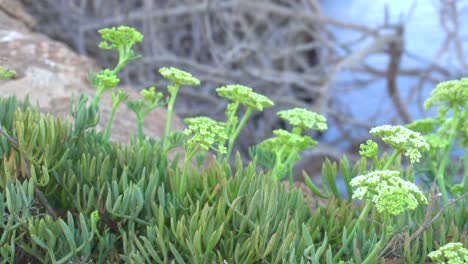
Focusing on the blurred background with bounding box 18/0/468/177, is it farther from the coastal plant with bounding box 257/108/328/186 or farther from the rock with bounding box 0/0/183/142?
the coastal plant with bounding box 257/108/328/186

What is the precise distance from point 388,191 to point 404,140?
184 millimetres

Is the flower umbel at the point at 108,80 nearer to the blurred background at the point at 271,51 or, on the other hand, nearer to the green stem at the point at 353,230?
the green stem at the point at 353,230

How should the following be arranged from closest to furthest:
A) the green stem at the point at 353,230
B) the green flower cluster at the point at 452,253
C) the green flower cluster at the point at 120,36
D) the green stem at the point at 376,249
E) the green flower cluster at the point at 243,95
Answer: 1. the green flower cluster at the point at 452,253
2. the green stem at the point at 376,249
3. the green stem at the point at 353,230
4. the green flower cluster at the point at 243,95
5. the green flower cluster at the point at 120,36

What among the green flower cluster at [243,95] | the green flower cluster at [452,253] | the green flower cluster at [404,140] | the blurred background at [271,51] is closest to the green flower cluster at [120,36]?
the green flower cluster at [243,95]

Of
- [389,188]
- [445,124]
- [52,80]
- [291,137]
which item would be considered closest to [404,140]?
[389,188]

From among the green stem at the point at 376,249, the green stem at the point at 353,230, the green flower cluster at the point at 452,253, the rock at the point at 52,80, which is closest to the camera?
the green flower cluster at the point at 452,253

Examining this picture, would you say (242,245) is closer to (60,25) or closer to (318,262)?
(318,262)

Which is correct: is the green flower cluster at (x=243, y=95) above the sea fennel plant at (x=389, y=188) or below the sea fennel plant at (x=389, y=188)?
Result: above

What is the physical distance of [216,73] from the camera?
4906 millimetres

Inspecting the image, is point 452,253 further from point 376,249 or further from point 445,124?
point 445,124

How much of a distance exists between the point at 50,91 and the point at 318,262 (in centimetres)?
179

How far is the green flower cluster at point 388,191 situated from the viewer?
4.04ft

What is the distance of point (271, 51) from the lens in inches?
226

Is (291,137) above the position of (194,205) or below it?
above
